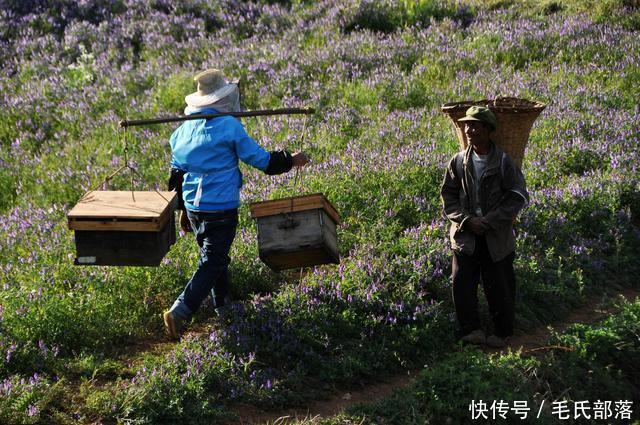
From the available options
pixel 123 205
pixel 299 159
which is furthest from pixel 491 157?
pixel 123 205

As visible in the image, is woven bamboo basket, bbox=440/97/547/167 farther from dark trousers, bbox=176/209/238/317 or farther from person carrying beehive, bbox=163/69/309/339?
dark trousers, bbox=176/209/238/317

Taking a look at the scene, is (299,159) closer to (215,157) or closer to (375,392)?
(215,157)

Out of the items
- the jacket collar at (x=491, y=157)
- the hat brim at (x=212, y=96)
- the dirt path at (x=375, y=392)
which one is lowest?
the dirt path at (x=375, y=392)

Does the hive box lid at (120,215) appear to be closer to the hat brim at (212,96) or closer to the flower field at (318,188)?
the hat brim at (212,96)

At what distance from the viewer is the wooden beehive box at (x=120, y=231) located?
5559 mm

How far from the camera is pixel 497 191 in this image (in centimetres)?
624

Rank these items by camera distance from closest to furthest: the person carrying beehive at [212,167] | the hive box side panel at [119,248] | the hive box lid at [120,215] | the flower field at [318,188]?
the hive box lid at [120,215], the hive box side panel at [119,248], the flower field at [318,188], the person carrying beehive at [212,167]

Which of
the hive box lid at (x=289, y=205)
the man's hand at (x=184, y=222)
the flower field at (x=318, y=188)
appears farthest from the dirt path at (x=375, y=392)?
the man's hand at (x=184, y=222)

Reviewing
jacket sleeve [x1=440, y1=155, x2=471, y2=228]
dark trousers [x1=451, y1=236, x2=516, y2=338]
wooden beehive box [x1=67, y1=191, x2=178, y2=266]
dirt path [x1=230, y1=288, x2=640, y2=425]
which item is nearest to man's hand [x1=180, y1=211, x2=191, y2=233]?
wooden beehive box [x1=67, y1=191, x2=178, y2=266]

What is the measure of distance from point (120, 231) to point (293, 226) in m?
1.28

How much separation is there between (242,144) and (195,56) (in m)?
8.85

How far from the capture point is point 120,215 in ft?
18.1

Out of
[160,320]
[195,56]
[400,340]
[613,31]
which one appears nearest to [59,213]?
[160,320]

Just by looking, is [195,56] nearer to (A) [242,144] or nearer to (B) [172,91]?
(B) [172,91]
